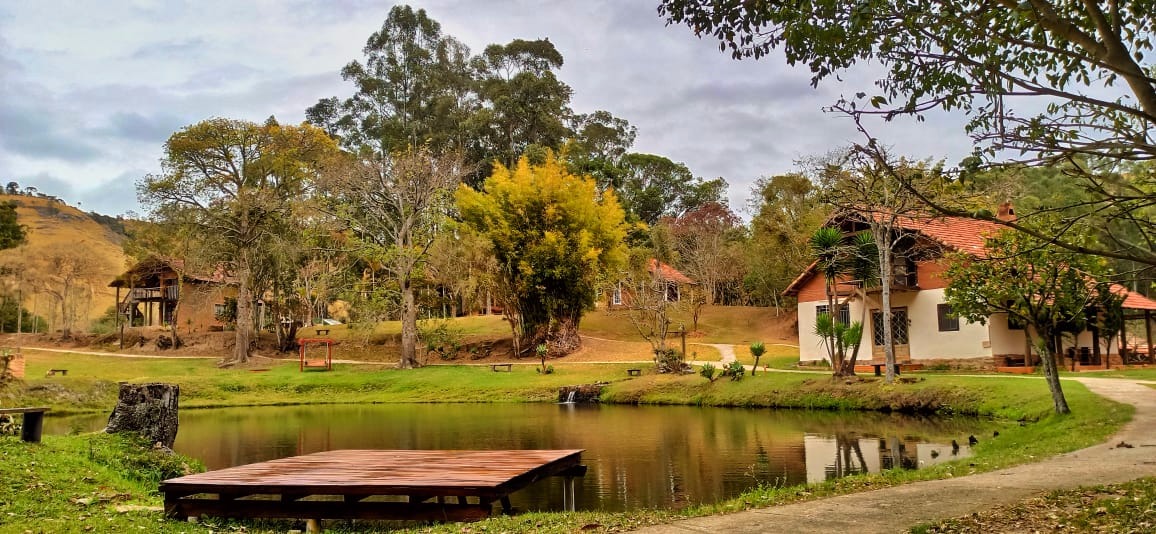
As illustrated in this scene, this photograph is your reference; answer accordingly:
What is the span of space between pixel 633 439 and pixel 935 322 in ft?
53.8

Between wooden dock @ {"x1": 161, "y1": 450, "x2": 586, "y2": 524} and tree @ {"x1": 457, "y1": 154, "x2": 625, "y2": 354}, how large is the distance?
27992 mm

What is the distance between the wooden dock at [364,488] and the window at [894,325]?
2293cm

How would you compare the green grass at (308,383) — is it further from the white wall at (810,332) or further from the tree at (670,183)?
the tree at (670,183)

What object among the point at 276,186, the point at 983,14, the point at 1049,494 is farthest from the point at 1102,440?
the point at 276,186

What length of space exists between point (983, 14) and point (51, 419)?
27.1 m

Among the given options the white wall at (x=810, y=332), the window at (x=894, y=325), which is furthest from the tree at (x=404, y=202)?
the window at (x=894, y=325)

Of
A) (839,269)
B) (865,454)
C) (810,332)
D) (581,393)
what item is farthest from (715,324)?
(865,454)

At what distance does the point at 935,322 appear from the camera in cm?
2856

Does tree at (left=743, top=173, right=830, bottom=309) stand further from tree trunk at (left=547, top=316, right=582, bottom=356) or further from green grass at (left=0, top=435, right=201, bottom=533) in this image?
green grass at (left=0, top=435, right=201, bottom=533)

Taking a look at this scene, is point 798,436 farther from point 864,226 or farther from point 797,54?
point 864,226

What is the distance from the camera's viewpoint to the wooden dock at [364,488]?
8539mm

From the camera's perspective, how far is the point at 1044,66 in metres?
7.53

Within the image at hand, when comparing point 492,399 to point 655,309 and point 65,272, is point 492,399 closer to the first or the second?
point 655,309

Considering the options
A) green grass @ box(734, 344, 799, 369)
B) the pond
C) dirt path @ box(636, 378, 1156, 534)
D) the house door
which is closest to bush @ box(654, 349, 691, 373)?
green grass @ box(734, 344, 799, 369)
